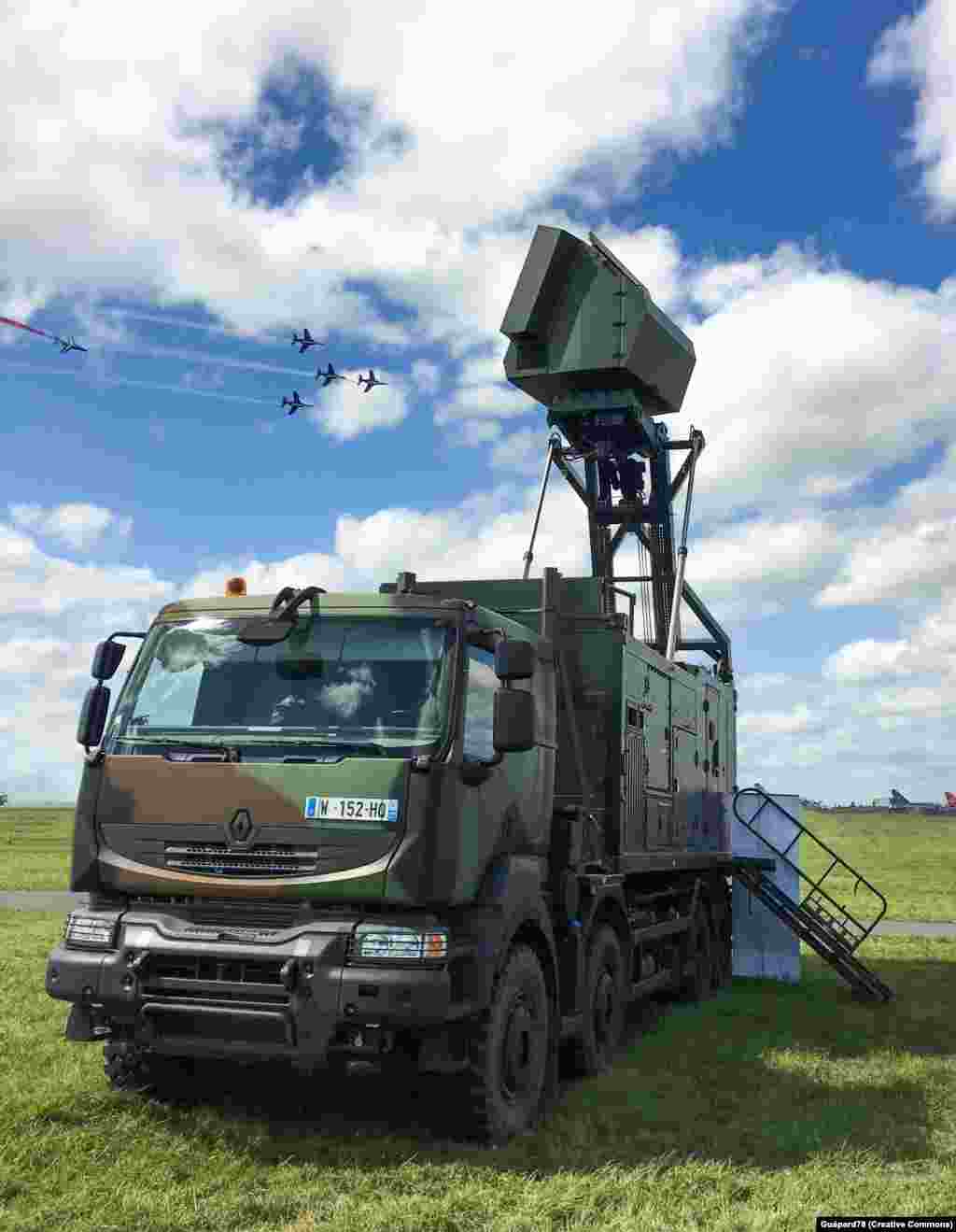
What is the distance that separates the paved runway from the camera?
2084 centimetres

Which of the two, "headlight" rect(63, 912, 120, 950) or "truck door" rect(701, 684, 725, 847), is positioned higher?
"truck door" rect(701, 684, 725, 847)

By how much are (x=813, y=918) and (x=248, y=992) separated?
9456 mm

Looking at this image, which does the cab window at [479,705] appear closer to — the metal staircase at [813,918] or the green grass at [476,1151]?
the green grass at [476,1151]

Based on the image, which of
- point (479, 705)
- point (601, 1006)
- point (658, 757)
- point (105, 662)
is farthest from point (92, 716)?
point (658, 757)

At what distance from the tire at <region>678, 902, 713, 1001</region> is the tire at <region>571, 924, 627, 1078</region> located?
3.35 metres

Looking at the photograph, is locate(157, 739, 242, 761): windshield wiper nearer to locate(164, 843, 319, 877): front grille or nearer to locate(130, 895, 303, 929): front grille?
locate(164, 843, 319, 877): front grille

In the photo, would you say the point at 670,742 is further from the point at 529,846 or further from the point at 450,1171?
the point at 450,1171

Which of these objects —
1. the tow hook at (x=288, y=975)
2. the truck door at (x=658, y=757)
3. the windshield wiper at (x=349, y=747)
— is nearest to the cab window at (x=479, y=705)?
the windshield wiper at (x=349, y=747)

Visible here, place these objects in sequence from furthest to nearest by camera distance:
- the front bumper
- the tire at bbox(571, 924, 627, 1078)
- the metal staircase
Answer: the metal staircase < the tire at bbox(571, 924, 627, 1078) < the front bumper

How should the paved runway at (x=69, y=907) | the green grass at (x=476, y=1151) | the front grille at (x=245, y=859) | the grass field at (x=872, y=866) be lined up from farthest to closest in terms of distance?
the grass field at (x=872, y=866) → the paved runway at (x=69, y=907) → the front grille at (x=245, y=859) → the green grass at (x=476, y=1151)

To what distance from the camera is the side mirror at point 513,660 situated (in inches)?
278

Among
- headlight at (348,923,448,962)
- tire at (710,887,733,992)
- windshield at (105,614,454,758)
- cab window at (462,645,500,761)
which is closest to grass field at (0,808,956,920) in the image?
tire at (710,887,733,992)

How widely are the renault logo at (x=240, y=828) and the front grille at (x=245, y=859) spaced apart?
51 mm

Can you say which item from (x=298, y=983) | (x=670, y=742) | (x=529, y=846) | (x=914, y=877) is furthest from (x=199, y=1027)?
(x=914, y=877)
